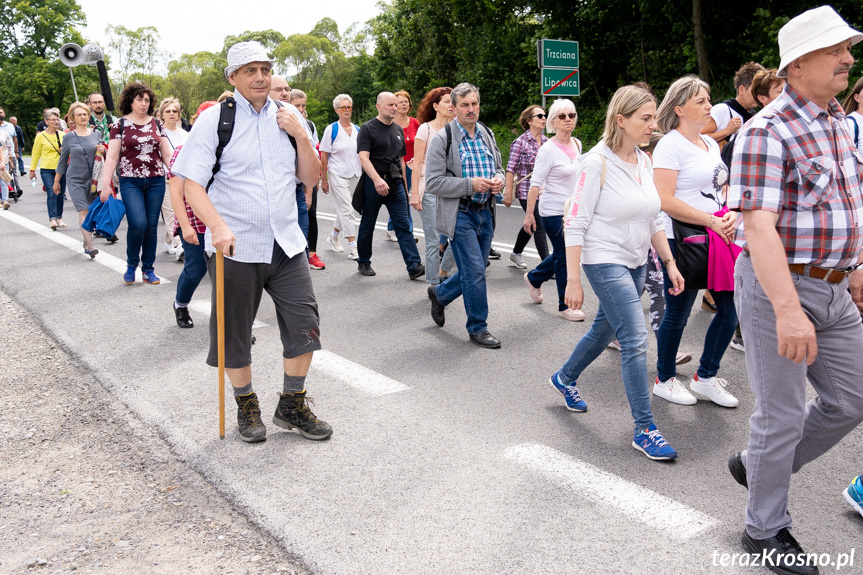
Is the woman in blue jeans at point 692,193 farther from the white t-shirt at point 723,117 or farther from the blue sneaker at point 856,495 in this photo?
the white t-shirt at point 723,117

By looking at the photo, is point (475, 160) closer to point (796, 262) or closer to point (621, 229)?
point (621, 229)

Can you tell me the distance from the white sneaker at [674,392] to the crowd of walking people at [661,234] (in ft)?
0.04

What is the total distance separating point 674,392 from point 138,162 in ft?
18.6

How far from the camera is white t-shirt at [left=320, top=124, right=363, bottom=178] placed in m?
9.56

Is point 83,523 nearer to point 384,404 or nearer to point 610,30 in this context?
point 384,404

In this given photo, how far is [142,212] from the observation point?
7949mm

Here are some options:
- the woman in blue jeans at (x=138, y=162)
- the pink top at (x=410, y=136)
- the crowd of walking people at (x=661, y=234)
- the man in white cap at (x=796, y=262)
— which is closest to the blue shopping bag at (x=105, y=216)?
the woman in blue jeans at (x=138, y=162)

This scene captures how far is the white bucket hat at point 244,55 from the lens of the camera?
3.80 meters

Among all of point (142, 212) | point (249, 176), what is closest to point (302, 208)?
point (142, 212)

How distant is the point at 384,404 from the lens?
182 inches

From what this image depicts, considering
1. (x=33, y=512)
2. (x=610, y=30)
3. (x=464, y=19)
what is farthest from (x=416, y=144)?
(x=464, y=19)

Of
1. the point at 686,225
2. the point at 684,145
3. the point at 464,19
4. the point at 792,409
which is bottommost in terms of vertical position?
the point at 792,409

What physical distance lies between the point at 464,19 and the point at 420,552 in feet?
92.4

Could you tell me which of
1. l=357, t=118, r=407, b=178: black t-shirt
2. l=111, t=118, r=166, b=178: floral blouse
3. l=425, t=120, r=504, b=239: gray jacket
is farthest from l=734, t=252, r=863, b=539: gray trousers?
l=111, t=118, r=166, b=178: floral blouse
